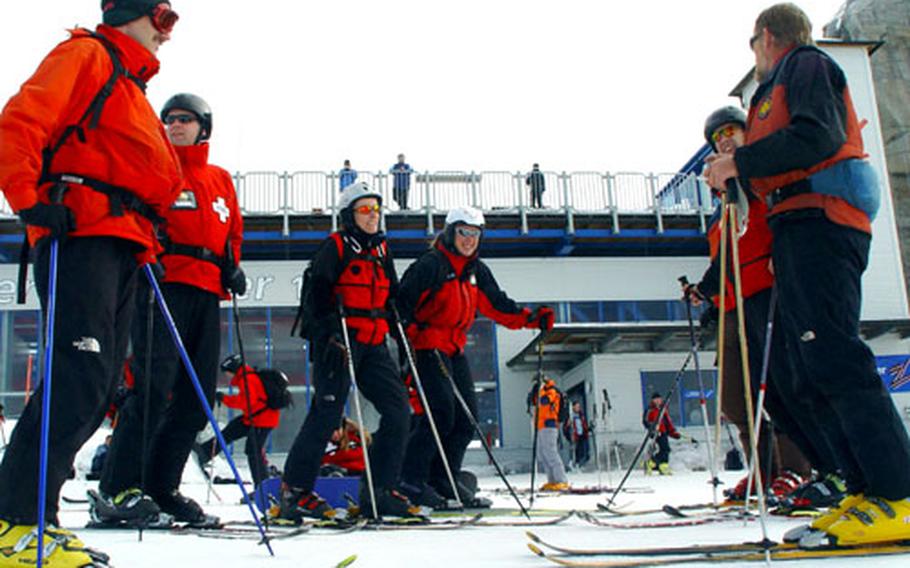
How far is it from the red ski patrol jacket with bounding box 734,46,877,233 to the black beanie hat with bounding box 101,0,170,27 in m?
2.22

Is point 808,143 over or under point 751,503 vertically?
over

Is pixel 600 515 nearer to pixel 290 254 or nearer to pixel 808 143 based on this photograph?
pixel 808 143

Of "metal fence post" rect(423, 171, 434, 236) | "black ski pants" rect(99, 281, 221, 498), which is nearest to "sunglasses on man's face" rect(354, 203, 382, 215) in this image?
"black ski pants" rect(99, 281, 221, 498)

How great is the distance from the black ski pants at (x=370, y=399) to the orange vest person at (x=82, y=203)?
2.04 metres

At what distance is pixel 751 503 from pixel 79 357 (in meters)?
4.22

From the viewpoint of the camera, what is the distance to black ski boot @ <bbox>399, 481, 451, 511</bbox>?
580 centimetres

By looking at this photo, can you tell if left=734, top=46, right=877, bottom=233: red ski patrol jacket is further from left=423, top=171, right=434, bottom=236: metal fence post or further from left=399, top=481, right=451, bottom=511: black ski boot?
left=423, top=171, right=434, bottom=236: metal fence post

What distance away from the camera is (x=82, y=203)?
2.67 metres

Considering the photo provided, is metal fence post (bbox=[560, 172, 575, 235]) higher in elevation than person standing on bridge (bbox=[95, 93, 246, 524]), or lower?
higher

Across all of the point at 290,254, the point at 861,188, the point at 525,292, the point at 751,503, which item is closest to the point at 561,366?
the point at 525,292

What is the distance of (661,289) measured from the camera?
24719 millimetres

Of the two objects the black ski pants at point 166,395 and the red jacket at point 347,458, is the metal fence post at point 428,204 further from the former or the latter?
the black ski pants at point 166,395

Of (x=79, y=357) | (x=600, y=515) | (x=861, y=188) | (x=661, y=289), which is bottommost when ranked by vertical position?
(x=600, y=515)

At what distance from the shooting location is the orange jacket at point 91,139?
245 centimetres
